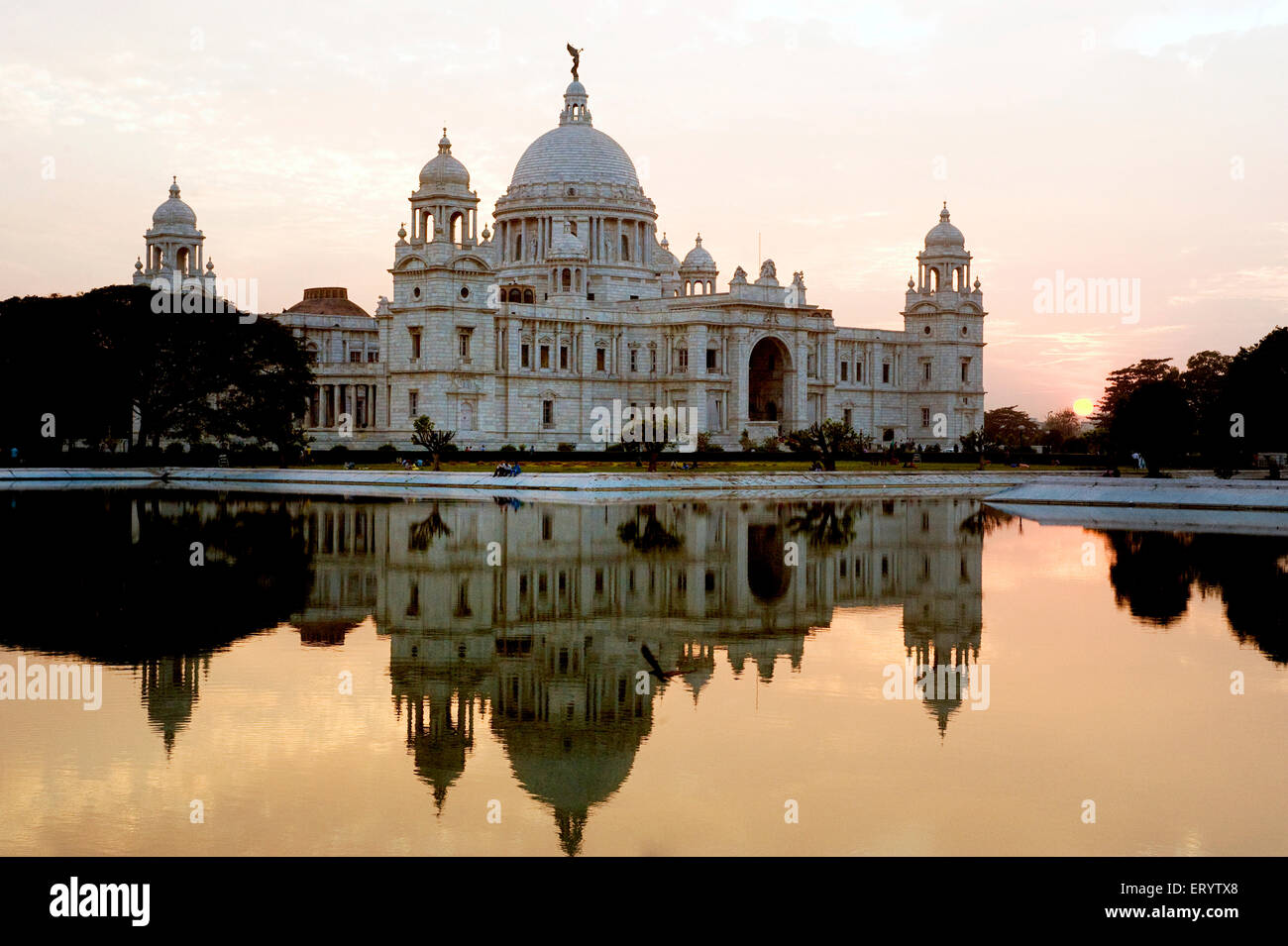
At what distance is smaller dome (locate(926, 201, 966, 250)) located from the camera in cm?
Result: 11275

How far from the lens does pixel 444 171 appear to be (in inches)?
3314

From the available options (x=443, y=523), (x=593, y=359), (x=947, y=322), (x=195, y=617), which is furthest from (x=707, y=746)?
(x=947, y=322)

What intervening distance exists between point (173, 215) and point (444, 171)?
77.9 feet

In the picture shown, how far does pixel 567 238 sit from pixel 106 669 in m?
85.4

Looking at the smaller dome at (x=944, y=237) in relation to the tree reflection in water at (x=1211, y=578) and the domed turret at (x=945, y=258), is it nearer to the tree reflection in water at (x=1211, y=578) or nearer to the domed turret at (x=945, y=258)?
the domed turret at (x=945, y=258)

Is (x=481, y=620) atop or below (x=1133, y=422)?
below

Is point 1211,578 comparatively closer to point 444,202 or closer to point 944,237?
point 444,202

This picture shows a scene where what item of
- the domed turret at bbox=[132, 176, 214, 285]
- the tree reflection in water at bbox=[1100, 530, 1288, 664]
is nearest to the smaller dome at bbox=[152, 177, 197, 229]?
the domed turret at bbox=[132, 176, 214, 285]

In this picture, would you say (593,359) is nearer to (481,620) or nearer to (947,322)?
(947,322)

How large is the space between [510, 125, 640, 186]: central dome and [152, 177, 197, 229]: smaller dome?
2352cm

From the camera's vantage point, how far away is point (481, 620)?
22.2 m

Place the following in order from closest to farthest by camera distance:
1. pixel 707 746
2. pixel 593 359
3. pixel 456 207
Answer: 1. pixel 707 746
2. pixel 456 207
3. pixel 593 359
